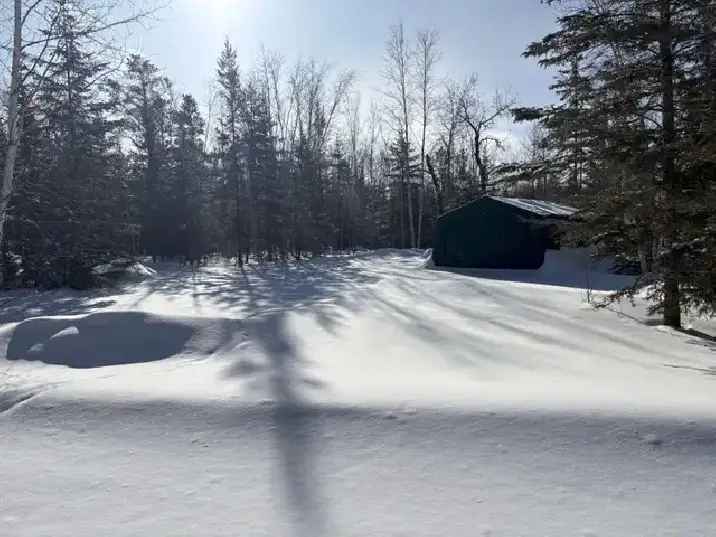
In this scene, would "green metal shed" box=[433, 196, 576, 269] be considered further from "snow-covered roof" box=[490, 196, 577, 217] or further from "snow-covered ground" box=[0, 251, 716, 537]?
"snow-covered ground" box=[0, 251, 716, 537]

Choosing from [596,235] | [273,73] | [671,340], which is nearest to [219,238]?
[273,73]

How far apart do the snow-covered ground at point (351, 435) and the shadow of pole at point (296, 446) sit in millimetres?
15

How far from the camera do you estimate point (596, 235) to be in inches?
358

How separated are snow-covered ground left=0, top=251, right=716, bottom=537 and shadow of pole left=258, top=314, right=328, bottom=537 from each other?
0.02 metres

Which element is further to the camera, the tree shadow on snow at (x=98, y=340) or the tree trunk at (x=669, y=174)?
the tree trunk at (x=669, y=174)

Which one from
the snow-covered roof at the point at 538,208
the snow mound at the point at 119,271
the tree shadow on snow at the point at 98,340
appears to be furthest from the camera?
the snow-covered roof at the point at 538,208

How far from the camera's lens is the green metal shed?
19422mm

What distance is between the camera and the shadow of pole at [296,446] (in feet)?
7.70

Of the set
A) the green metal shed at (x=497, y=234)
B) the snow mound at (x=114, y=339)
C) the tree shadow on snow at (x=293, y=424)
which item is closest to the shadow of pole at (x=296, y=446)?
the tree shadow on snow at (x=293, y=424)

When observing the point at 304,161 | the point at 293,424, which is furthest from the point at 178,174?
the point at 293,424

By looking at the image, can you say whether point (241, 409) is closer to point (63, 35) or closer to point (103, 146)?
point (63, 35)

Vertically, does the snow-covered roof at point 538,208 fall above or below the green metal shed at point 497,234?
above

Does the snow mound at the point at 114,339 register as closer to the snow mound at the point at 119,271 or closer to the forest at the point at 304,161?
the forest at the point at 304,161

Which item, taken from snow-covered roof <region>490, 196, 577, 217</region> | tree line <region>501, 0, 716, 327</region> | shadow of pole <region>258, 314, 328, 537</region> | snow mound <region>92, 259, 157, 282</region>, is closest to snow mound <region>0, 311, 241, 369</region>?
shadow of pole <region>258, 314, 328, 537</region>
